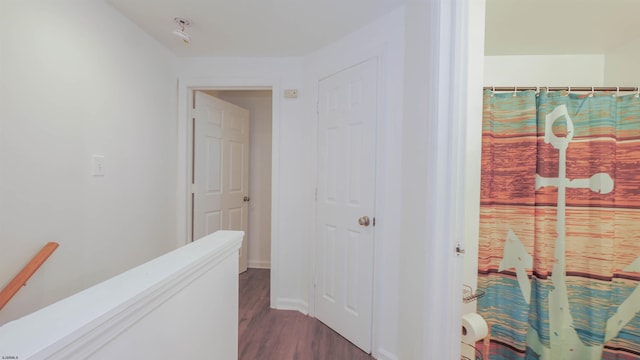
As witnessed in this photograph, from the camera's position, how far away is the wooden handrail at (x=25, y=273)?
1165mm

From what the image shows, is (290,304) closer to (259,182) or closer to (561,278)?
(259,182)

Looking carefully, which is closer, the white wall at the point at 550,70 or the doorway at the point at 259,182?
the white wall at the point at 550,70

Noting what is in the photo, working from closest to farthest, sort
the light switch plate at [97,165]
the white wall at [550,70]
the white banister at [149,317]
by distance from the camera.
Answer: the white banister at [149,317] < the light switch plate at [97,165] < the white wall at [550,70]

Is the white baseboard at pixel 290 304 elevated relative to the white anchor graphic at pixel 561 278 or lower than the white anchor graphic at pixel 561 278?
lower

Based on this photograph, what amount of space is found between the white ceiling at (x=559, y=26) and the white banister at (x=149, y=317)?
213 cm

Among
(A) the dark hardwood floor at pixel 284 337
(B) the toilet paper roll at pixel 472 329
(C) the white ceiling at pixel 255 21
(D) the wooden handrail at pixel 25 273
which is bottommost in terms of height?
(A) the dark hardwood floor at pixel 284 337

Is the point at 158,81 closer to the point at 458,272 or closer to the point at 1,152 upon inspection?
the point at 1,152

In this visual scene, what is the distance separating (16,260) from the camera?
4.17 feet

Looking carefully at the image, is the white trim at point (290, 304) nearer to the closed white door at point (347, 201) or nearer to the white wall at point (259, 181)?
the closed white door at point (347, 201)

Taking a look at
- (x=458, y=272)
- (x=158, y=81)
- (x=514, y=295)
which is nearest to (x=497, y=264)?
(x=514, y=295)

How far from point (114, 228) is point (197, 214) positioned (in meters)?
0.79

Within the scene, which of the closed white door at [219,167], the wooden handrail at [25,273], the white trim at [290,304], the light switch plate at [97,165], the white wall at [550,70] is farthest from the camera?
the closed white door at [219,167]

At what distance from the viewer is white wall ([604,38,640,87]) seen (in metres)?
1.91

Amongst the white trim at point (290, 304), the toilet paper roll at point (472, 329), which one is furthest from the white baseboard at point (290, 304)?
the toilet paper roll at point (472, 329)
